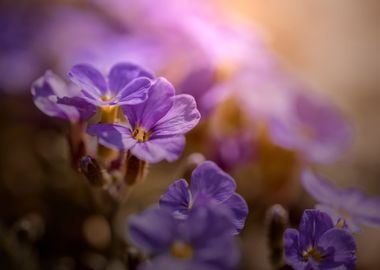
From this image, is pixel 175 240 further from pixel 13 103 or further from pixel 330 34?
pixel 330 34

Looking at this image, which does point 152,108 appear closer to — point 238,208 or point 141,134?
point 141,134

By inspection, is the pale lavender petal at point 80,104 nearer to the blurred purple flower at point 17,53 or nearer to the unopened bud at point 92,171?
the unopened bud at point 92,171

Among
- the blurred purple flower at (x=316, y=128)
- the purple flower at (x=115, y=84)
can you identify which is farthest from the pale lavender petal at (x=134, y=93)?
the blurred purple flower at (x=316, y=128)

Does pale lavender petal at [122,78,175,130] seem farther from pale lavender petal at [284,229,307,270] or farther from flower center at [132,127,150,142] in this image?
pale lavender petal at [284,229,307,270]

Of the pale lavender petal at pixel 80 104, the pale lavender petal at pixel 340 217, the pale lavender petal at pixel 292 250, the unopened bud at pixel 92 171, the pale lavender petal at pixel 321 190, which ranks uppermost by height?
the pale lavender petal at pixel 321 190

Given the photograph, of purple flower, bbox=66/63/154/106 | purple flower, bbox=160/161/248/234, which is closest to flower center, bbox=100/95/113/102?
purple flower, bbox=66/63/154/106

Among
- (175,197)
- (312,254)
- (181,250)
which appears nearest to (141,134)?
(175,197)

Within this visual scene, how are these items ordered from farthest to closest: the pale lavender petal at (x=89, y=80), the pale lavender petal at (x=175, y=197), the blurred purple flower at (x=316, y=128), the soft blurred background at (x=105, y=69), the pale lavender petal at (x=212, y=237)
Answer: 1. the blurred purple flower at (x=316, y=128)
2. the soft blurred background at (x=105, y=69)
3. the pale lavender petal at (x=89, y=80)
4. the pale lavender petal at (x=175, y=197)
5. the pale lavender petal at (x=212, y=237)
